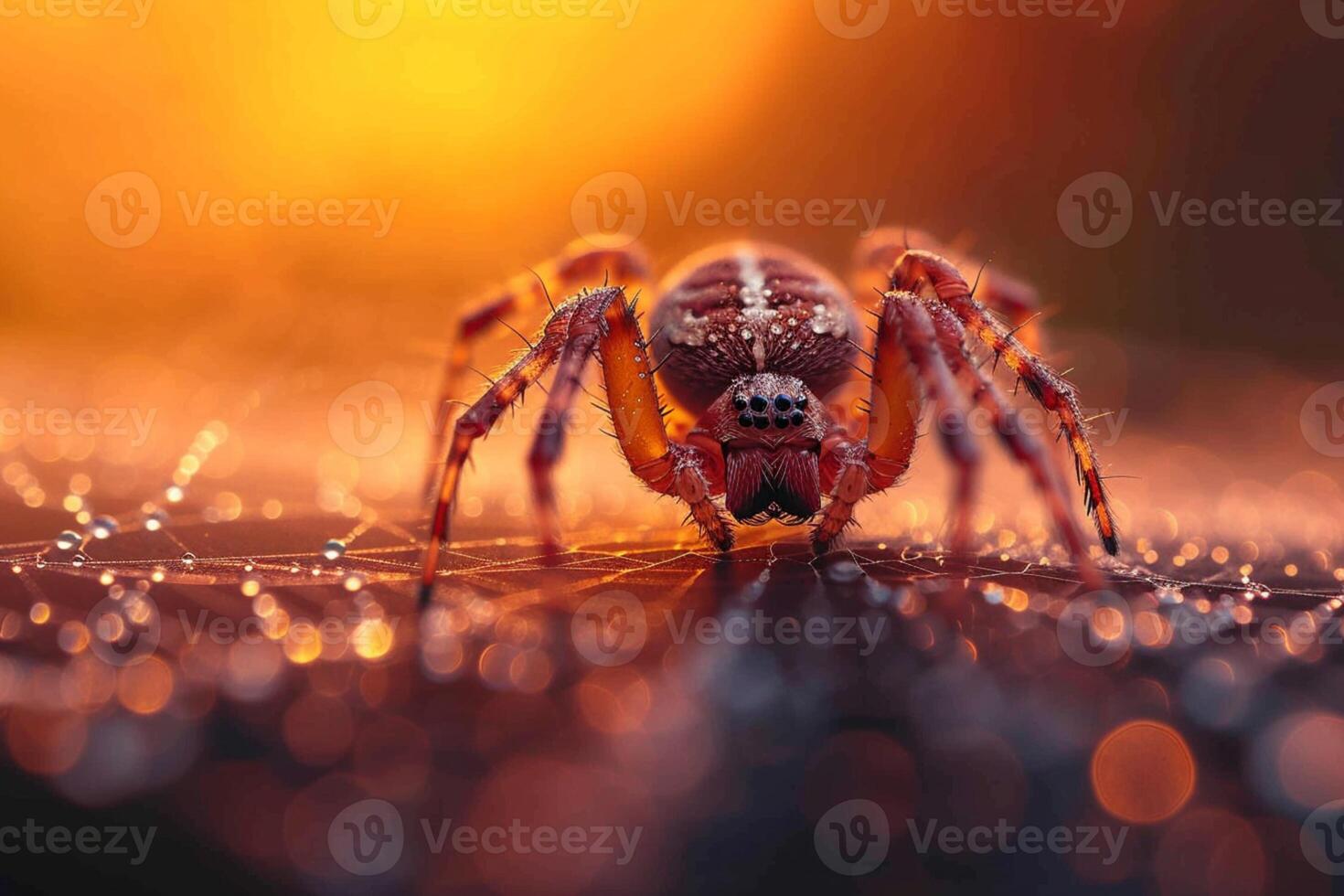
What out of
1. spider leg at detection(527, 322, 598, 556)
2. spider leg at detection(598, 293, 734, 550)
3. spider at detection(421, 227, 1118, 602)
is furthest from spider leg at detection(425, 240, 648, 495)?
Answer: spider leg at detection(527, 322, 598, 556)

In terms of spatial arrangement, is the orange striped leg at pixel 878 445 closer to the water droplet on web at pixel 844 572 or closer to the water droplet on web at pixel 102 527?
the water droplet on web at pixel 844 572

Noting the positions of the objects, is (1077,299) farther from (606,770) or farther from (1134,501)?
(606,770)

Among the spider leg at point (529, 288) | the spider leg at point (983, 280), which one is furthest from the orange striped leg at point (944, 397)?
the spider leg at point (529, 288)

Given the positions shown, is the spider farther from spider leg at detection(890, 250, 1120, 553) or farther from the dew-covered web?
the dew-covered web

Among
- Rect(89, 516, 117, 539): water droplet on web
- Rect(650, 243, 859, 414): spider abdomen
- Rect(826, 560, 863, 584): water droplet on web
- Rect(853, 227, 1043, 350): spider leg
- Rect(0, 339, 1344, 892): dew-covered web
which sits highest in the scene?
Rect(853, 227, 1043, 350): spider leg

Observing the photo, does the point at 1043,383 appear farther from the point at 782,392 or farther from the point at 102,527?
the point at 102,527
